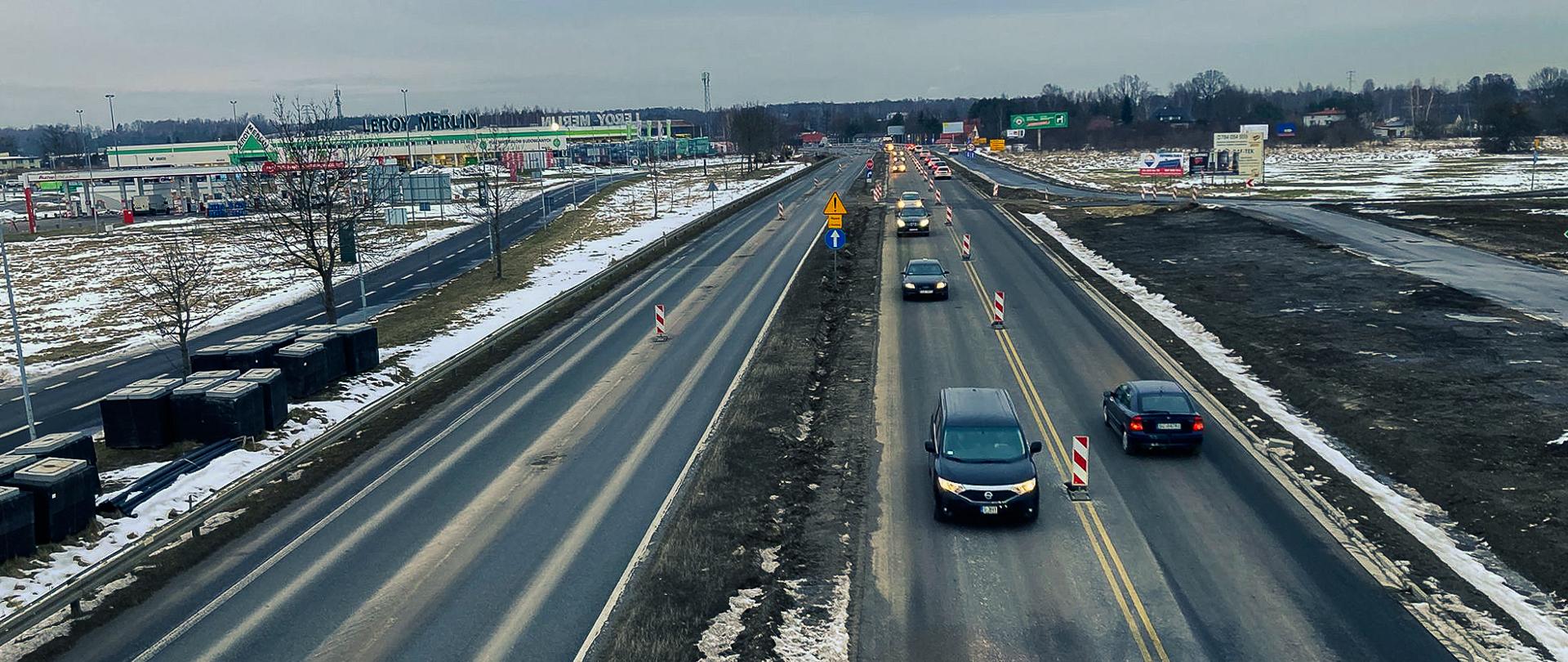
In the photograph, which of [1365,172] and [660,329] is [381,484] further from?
[1365,172]

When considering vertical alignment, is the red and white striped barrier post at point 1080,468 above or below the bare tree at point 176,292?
below

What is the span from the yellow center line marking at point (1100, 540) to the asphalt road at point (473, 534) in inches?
283

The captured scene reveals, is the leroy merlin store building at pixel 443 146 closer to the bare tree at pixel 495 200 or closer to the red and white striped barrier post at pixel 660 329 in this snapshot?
the bare tree at pixel 495 200

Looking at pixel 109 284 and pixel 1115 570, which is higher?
pixel 109 284

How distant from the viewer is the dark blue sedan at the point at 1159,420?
1958cm

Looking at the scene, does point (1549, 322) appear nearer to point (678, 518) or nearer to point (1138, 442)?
point (1138, 442)

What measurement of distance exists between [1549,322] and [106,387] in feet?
139

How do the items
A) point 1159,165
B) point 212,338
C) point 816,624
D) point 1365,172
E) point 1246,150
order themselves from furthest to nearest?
point 1365,172, point 1246,150, point 1159,165, point 212,338, point 816,624

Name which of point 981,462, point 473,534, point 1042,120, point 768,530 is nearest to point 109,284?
point 473,534

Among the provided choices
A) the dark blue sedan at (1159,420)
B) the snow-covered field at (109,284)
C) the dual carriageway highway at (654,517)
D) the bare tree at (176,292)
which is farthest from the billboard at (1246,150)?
the bare tree at (176,292)

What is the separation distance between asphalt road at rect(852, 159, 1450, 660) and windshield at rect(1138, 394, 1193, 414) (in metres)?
0.96

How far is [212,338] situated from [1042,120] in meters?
168

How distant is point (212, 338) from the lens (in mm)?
38656

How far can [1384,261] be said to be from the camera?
41500mm
